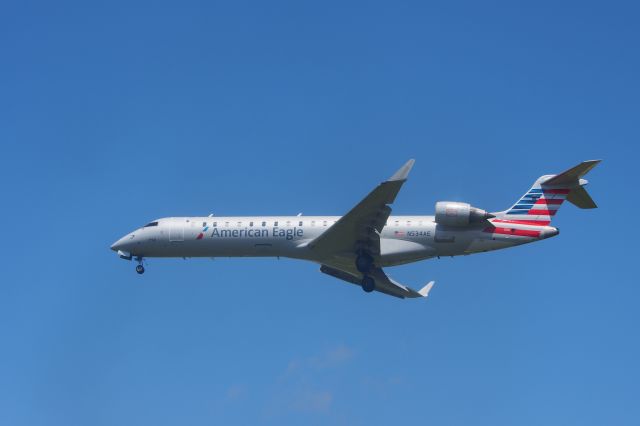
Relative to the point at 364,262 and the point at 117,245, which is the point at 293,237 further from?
the point at 117,245

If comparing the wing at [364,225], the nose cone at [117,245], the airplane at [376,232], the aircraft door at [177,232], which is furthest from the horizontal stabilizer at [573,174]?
the nose cone at [117,245]

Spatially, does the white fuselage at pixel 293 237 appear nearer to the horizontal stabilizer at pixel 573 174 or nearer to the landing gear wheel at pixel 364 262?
the landing gear wheel at pixel 364 262

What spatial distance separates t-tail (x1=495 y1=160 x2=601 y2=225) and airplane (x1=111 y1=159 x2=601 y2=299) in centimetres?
4

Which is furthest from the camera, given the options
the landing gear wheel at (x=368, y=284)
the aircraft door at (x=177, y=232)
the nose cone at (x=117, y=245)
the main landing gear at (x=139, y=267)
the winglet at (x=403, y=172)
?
the nose cone at (x=117, y=245)

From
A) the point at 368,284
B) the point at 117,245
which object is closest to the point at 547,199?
the point at 368,284

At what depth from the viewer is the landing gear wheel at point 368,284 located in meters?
A: 39.0

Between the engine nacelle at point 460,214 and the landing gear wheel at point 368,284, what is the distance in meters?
4.72

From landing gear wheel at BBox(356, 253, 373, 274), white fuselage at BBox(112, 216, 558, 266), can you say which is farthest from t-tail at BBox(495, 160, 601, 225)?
landing gear wheel at BBox(356, 253, 373, 274)

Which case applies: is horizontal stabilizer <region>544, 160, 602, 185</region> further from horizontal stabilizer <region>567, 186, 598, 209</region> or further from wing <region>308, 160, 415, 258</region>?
wing <region>308, 160, 415, 258</region>

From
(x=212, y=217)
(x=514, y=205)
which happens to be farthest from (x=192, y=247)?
(x=514, y=205)

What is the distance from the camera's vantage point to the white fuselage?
36.7 metres

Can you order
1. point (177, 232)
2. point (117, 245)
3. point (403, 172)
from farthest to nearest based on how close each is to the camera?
1. point (117, 245)
2. point (177, 232)
3. point (403, 172)

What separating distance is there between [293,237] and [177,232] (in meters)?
5.58

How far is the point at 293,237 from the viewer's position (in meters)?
38.3
